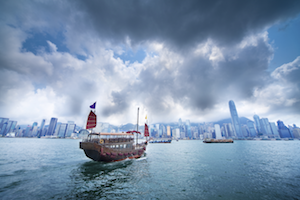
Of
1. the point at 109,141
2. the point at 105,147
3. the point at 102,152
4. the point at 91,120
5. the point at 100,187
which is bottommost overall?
the point at 100,187

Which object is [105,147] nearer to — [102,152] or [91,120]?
[102,152]

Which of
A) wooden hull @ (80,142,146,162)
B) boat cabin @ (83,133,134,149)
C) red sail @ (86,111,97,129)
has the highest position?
red sail @ (86,111,97,129)

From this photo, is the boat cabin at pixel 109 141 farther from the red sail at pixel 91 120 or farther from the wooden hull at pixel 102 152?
the red sail at pixel 91 120

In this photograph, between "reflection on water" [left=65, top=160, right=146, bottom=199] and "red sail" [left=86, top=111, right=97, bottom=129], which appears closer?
"reflection on water" [left=65, top=160, right=146, bottom=199]

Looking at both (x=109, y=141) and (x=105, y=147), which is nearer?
(x=105, y=147)

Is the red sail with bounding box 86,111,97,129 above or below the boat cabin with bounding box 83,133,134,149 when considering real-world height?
above

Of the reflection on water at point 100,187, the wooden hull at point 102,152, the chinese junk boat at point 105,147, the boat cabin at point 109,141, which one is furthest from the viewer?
the boat cabin at point 109,141

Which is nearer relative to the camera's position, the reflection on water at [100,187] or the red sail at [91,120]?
the reflection on water at [100,187]

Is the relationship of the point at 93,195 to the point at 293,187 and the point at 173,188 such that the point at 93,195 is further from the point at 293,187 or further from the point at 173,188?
the point at 293,187

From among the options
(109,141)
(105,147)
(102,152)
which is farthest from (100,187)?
(109,141)

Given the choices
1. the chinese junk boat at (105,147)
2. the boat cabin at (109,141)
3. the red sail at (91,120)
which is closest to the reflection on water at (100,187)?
the chinese junk boat at (105,147)

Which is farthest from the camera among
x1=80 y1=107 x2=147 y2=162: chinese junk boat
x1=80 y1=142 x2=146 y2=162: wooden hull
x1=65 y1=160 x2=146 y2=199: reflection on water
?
x1=80 y1=107 x2=147 y2=162: chinese junk boat

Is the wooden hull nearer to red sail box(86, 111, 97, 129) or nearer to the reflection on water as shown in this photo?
red sail box(86, 111, 97, 129)

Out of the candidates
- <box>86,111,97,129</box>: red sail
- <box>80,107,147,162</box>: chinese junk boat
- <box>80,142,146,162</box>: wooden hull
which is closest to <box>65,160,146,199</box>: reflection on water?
<box>80,142,146,162</box>: wooden hull
